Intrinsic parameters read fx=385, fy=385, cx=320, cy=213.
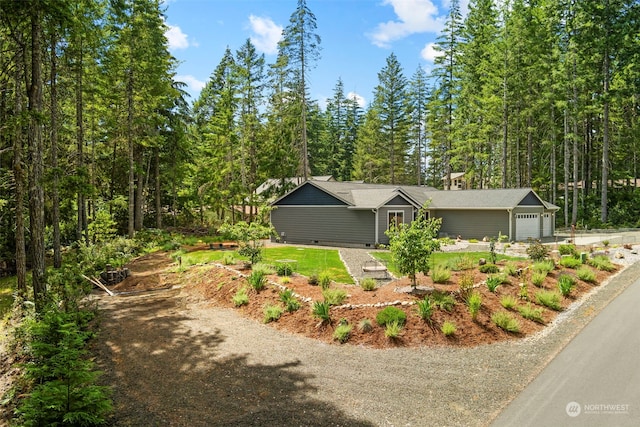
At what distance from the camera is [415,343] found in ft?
Answer: 27.3

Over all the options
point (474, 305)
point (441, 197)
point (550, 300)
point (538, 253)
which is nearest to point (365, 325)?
point (474, 305)

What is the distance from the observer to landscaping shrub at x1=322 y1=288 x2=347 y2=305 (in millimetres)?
9906

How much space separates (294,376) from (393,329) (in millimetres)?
2633

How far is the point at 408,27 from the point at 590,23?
17.3m

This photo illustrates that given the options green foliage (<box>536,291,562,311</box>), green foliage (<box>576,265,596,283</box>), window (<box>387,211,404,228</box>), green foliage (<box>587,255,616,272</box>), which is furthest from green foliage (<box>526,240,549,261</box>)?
window (<box>387,211,404,228</box>)

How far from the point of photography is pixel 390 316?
888 cm

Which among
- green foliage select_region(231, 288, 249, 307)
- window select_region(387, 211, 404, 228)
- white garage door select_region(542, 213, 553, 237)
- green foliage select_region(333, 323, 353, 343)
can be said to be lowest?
green foliage select_region(333, 323, 353, 343)

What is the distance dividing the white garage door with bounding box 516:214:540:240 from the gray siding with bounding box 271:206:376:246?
31.7ft

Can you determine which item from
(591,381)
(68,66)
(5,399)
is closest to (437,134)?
(68,66)

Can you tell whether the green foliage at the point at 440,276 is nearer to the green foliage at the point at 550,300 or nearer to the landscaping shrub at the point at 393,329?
the green foliage at the point at 550,300

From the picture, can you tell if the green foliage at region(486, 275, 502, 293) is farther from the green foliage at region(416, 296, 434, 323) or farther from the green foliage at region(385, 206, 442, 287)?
the green foliage at region(416, 296, 434, 323)

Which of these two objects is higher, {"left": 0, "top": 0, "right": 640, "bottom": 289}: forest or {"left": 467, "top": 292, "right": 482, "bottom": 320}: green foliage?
{"left": 0, "top": 0, "right": 640, "bottom": 289}: forest

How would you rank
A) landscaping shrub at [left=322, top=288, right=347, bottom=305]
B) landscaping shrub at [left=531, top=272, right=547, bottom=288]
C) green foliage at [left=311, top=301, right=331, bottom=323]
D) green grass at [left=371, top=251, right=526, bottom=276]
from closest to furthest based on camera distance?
green foliage at [left=311, top=301, right=331, bottom=323], landscaping shrub at [left=322, top=288, right=347, bottom=305], landscaping shrub at [left=531, top=272, right=547, bottom=288], green grass at [left=371, top=251, right=526, bottom=276]

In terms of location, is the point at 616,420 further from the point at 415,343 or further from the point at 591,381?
the point at 415,343
